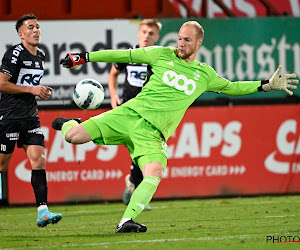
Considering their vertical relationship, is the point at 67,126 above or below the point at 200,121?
above

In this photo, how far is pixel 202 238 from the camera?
6543mm

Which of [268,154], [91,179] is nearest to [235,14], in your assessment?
[268,154]

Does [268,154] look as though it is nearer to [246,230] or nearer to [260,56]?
[260,56]

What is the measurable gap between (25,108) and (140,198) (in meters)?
2.08

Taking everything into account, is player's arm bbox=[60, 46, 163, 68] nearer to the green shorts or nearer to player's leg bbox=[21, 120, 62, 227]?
the green shorts

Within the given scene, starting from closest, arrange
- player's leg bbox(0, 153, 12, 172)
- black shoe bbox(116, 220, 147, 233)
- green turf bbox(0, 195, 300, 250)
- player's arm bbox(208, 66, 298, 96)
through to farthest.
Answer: green turf bbox(0, 195, 300, 250) < black shoe bbox(116, 220, 147, 233) < player's arm bbox(208, 66, 298, 96) < player's leg bbox(0, 153, 12, 172)

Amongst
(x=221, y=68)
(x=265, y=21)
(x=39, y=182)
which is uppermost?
(x=265, y=21)

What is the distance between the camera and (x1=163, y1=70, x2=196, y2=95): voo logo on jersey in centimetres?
715

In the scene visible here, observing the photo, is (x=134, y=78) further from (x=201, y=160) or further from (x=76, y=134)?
(x=76, y=134)

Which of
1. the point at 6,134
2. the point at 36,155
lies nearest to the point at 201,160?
the point at 36,155

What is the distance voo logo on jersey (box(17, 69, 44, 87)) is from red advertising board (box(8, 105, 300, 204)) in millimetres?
3037

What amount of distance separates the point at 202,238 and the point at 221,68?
6.74m

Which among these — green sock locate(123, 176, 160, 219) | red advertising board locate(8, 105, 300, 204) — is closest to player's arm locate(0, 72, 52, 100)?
green sock locate(123, 176, 160, 219)

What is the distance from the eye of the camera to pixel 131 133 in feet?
23.1
